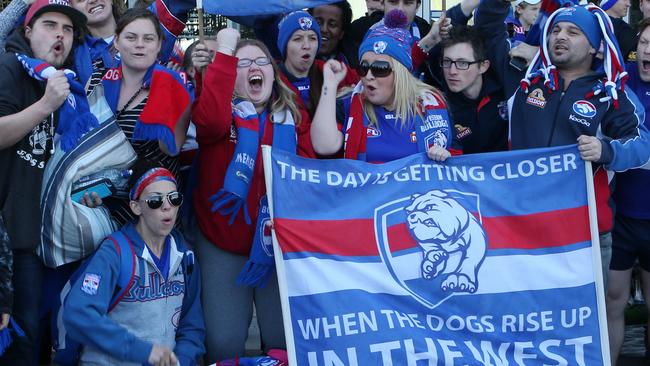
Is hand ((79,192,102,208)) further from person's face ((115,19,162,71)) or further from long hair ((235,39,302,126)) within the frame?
long hair ((235,39,302,126))

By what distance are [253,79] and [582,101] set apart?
1727mm

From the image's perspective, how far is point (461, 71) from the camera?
17.8ft

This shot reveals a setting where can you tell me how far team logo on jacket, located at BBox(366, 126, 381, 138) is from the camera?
497cm

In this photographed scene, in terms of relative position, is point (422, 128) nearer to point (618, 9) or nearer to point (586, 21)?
point (586, 21)

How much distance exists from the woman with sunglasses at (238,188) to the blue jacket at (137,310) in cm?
12

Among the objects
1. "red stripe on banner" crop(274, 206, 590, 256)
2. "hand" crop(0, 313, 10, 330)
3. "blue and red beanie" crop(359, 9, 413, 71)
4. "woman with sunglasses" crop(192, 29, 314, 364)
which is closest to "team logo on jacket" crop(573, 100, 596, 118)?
"red stripe on banner" crop(274, 206, 590, 256)

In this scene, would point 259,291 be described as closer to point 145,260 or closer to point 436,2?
point 145,260

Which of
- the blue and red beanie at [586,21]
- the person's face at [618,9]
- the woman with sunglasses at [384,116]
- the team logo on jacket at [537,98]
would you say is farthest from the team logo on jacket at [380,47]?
the person's face at [618,9]

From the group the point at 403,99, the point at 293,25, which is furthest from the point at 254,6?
the point at 403,99

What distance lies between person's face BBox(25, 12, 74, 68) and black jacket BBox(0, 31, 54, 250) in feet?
0.16

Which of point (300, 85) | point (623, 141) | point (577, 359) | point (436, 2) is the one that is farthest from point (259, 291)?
point (436, 2)

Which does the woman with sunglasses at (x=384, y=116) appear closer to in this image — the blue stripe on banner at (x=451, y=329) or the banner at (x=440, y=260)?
the banner at (x=440, y=260)

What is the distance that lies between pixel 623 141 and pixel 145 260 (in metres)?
2.48

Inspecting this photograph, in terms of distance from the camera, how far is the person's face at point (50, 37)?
15.3ft
